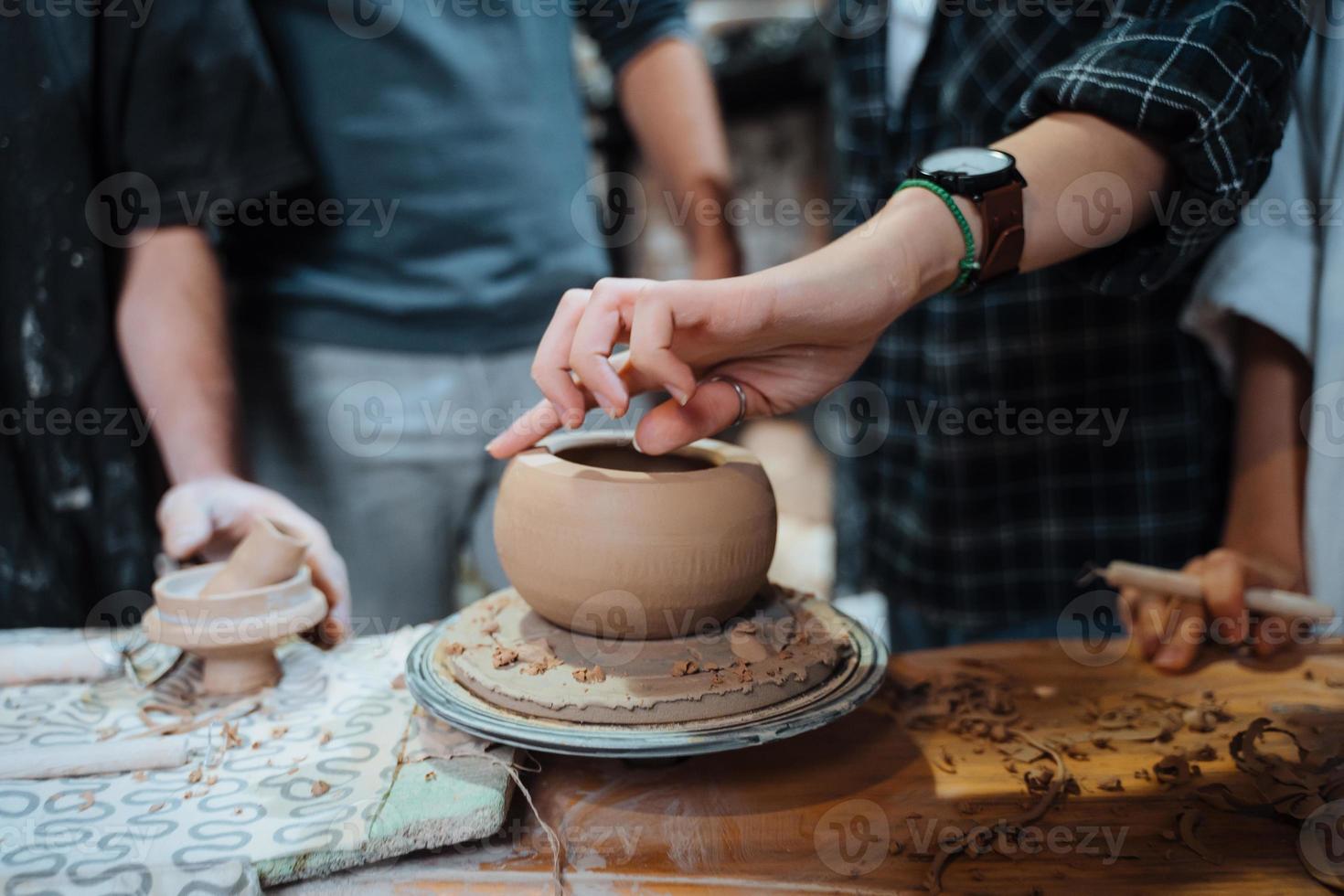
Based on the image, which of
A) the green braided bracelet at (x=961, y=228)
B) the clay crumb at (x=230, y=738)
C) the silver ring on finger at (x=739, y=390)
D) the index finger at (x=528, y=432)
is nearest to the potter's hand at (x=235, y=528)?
the clay crumb at (x=230, y=738)

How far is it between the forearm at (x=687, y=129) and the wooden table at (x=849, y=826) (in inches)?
49.8

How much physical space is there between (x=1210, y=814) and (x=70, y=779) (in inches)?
46.8

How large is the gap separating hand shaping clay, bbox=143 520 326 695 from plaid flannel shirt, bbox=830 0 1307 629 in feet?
3.94

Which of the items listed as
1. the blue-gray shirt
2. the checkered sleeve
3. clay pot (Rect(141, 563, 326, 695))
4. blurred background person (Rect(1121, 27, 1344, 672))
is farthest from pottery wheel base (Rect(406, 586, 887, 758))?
the blue-gray shirt

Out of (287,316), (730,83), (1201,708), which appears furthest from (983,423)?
(730,83)

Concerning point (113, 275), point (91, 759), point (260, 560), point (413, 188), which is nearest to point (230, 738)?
point (91, 759)

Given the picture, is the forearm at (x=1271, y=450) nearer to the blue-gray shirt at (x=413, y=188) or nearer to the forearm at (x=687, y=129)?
the forearm at (x=687, y=129)

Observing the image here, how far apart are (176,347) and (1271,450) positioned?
1.86 meters

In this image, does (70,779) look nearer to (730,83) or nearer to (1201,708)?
(1201,708)

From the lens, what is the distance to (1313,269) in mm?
1418

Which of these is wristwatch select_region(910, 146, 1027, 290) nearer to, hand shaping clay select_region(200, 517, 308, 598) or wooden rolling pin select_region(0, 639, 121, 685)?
hand shaping clay select_region(200, 517, 308, 598)

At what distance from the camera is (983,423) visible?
1.84 meters

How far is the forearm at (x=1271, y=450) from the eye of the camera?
1.51 meters

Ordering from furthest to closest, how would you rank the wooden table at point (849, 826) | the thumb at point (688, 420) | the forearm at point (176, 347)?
the forearm at point (176, 347), the thumb at point (688, 420), the wooden table at point (849, 826)
